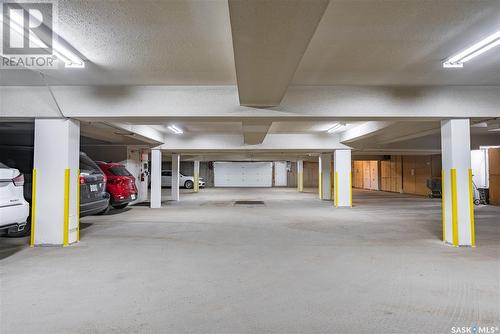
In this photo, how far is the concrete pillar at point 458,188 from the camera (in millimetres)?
5199

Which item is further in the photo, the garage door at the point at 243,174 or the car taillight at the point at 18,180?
the garage door at the point at 243,174

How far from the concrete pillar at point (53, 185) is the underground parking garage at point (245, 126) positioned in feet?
0.09

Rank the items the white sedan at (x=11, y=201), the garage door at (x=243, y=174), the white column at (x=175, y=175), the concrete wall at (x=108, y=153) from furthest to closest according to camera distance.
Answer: the garage door at (x=243, y=174) < the white column at (x=175, y=175) < the concrete wall at (x=108, y=153) < the white sedan at (x=11, y=201)

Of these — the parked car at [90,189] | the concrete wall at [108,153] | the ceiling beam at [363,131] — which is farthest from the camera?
the concrete wall at [108,153]

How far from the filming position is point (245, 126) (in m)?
7.48

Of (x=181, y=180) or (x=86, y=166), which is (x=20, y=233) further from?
(x=181, y=180)

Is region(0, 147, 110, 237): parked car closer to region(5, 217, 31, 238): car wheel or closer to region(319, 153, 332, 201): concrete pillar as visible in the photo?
region(5, 217, 31, 238): car wheel

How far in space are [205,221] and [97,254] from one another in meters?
3.45

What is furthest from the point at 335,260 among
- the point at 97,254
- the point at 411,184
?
the point at 411,184

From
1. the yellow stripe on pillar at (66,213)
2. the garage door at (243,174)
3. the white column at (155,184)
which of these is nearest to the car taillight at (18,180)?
the yellow stripe on pillar at (66,213)

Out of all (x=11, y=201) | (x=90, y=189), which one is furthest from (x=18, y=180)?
(x=90, y=189)

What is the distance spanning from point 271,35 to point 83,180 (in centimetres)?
548

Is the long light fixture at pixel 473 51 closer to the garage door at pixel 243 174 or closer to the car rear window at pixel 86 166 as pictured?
the car rear window at pixel 86 166

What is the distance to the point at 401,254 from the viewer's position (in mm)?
4586
